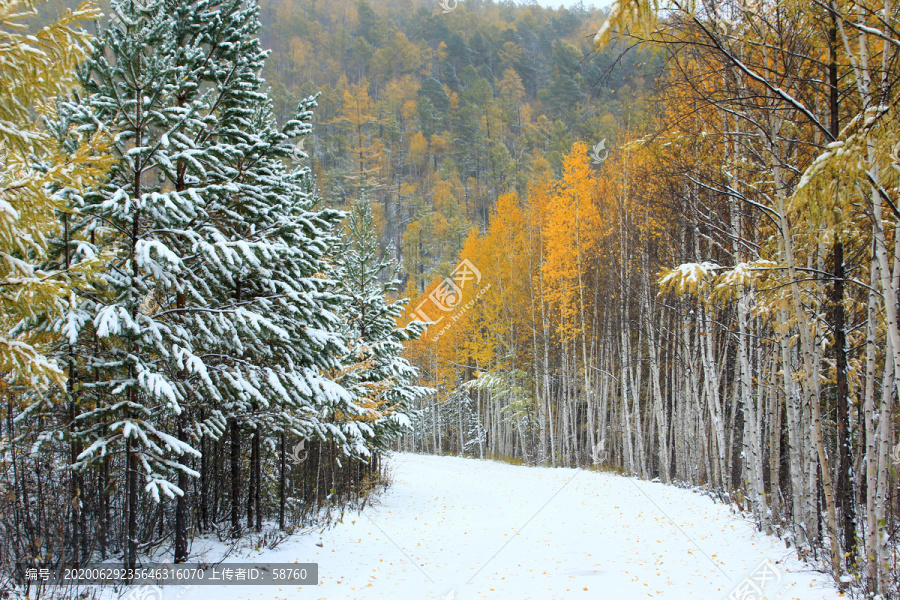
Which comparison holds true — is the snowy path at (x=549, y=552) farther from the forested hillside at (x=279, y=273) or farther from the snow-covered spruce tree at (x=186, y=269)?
the snow-covered spruce tree at (x=186, y=269)

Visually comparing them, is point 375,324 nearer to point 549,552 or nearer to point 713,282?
point 549,552

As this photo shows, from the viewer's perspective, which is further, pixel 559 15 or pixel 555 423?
pixel 559 15

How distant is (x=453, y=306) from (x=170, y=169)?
927 inches

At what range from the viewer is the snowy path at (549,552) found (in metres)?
5.77

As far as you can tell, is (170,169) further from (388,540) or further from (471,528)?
(471,528)

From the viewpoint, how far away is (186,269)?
5938 mm

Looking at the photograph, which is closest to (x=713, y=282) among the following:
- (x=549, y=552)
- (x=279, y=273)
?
(x=549, y=552)

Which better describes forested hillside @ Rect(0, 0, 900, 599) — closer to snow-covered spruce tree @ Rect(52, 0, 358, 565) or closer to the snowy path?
snow-covered spruce tree @ Rect(52, 0, 358, 565)

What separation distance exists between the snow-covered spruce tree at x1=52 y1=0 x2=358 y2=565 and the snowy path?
6.45ft

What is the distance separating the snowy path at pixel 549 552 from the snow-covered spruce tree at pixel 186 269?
197 centimetres

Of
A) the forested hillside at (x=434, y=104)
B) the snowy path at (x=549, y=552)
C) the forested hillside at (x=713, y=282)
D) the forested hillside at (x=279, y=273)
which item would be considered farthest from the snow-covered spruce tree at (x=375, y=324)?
the forested hillside at (x=434, y=104)

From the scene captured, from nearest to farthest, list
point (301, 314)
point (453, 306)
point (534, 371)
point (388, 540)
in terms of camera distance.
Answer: point (301, 314), point (388, 540), point (534, 371), point (453, 306)

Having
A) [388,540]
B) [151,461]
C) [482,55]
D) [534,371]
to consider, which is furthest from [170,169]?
[482,55]

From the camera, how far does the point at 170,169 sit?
6070mm
